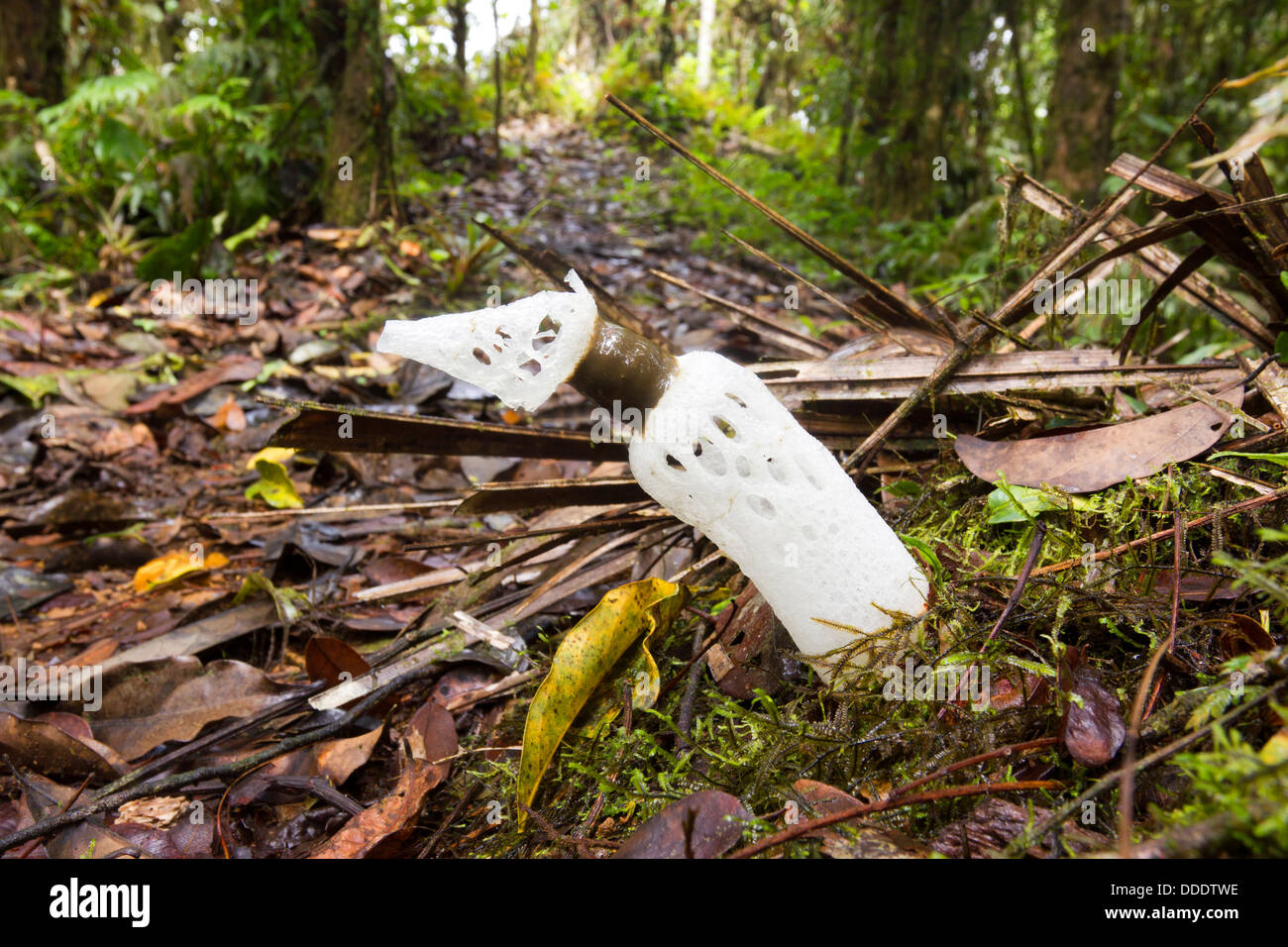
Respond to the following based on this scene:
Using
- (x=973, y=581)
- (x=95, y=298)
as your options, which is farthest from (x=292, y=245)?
(x=973, y=581)

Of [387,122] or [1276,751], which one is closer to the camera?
[1276,751]

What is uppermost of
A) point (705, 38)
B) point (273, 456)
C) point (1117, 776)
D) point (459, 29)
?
point (705, 38)

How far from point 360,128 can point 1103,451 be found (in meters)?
7.44

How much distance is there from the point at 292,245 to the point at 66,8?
3.96 meters

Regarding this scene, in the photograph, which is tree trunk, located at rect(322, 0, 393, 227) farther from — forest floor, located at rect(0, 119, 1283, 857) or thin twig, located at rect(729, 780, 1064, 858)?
thin twig, located at rect(729, 780, 1064, 858)

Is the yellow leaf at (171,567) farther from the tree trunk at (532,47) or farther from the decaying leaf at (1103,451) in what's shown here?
the tree trunk at (532,47)

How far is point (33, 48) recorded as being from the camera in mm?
7875

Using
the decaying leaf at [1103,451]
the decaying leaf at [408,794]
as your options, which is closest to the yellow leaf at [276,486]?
the decaying leaf at [408,794]

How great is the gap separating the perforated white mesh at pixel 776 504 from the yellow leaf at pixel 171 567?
2607mm

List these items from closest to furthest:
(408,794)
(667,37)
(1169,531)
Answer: (1169,531) < (408,794) < (667,37)

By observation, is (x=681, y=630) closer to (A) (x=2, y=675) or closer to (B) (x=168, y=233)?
(A) (x=2, y=675)

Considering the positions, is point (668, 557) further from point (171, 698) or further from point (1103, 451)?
point (171, 698)

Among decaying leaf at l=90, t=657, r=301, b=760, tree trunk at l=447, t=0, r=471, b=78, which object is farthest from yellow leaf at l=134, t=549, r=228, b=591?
tree trunk at l=447, t=0, r=471, b=78

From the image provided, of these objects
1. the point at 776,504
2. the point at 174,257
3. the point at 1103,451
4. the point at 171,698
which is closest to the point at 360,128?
the point at 174,257
